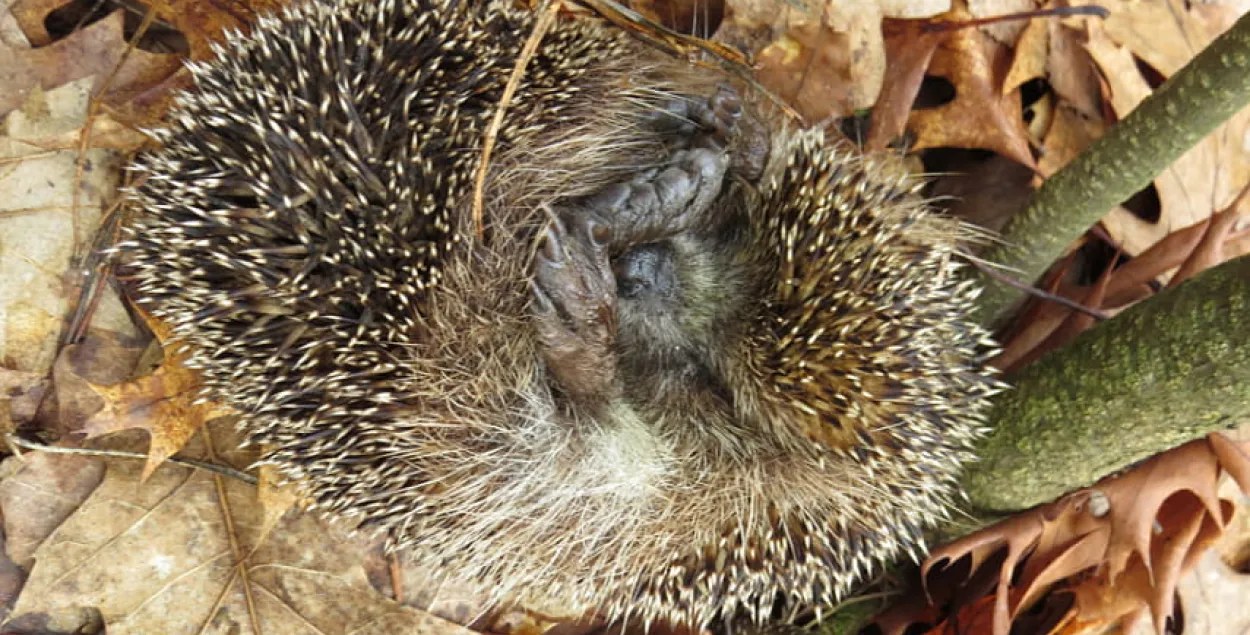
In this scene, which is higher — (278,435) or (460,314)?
(460,314)

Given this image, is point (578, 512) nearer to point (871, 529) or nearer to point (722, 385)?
point (722, 385)

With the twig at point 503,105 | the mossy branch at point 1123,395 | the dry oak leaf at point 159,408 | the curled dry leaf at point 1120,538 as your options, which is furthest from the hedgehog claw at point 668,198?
the curled dry leaf at point 1120,538

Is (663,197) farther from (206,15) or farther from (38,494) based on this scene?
(38,494)

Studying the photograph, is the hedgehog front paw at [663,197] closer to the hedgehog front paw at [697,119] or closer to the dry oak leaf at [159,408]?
the hedgehog front paw at [697,119]

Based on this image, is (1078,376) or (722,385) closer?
(1078,376)

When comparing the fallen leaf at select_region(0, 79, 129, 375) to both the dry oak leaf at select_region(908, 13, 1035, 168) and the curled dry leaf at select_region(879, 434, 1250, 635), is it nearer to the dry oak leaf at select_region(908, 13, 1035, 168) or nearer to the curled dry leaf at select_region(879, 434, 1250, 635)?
the dry oak leaf at select_region(908, 13, 1035, 168)

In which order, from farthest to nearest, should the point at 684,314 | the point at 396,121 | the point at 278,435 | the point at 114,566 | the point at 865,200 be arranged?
the point at 684,314 → the point at 114,566 → the point at 865,200 → the point at 278,435 → the point at 396,121

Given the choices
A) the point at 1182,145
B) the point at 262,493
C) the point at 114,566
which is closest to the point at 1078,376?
the point at 1182,145

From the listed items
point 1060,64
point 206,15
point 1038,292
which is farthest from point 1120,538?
point 206,15
